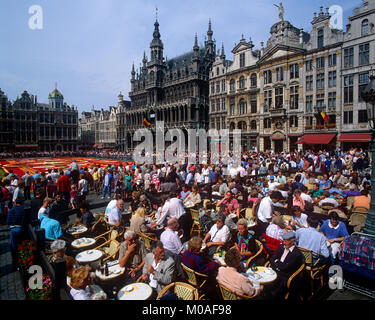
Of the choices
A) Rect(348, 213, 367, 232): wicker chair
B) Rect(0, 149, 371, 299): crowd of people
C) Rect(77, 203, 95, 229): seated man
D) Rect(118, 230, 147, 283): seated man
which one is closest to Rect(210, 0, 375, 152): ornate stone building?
Rect(0, 149, 371, 299): crowd of people

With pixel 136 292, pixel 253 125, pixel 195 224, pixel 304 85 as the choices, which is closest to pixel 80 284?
pixel 136 292

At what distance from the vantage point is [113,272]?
16.6 feet

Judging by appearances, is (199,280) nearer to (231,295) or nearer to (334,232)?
(231,295)

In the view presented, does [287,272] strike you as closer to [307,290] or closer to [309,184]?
[307,290]

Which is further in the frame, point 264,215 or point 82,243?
point 264,215

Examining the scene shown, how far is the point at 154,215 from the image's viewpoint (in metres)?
8.64

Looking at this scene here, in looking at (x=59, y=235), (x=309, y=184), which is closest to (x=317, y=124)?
(x=309, y=184)

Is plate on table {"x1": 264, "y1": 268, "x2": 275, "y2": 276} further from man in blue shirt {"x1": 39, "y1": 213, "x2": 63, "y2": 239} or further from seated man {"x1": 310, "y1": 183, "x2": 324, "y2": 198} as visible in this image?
seated man {"x1": 310, "y1": 183, "x2": 324, "y2": 198}

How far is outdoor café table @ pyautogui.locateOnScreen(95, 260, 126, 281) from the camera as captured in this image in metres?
4.86

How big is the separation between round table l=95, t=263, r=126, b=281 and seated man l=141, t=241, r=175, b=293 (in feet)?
1.98

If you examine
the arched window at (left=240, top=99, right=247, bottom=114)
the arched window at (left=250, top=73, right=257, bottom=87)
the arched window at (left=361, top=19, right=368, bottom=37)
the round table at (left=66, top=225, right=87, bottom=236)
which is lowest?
the round table at (left=66, top=225, right=87, bottom=236)

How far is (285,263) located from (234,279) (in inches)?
55.9

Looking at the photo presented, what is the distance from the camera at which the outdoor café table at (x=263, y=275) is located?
15.1 ft

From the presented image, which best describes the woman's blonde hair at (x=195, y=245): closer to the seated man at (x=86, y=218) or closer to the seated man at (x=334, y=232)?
the seated man at (x=334, y=232)
